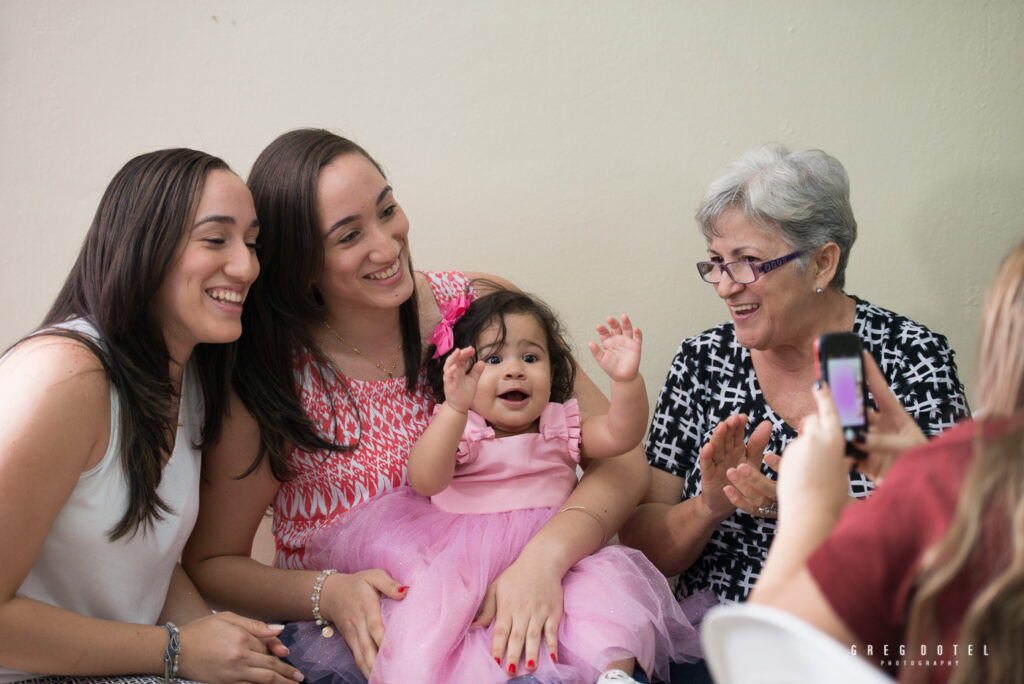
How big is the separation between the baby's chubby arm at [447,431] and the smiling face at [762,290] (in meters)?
0.60

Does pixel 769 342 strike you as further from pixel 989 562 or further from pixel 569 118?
pixel 989 562

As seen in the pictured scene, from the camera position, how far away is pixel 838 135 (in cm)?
285

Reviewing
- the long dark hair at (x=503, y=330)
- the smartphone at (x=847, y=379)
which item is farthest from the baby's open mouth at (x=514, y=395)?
the smartphone at (x=847, y=379)

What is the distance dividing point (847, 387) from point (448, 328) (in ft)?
3.70

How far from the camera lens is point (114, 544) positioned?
73.0 inches

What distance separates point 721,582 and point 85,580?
53.2 inches

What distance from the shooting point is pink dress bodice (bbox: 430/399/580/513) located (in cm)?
215

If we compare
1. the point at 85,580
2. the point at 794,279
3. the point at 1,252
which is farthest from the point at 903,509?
the point at 1,252

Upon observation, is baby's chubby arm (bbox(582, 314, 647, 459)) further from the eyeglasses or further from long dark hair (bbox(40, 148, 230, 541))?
long dark hair (bbox(40, 148, 230, 541))

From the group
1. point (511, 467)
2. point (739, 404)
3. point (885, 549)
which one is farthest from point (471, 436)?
point (885, 549)

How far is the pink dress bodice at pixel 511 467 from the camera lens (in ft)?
7.07

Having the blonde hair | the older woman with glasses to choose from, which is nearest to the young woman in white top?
the older woman with glasses

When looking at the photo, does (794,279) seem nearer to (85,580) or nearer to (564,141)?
(564,141)

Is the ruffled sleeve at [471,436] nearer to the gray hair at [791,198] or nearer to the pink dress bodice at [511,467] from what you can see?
the pink dress bodice at [511,467]
